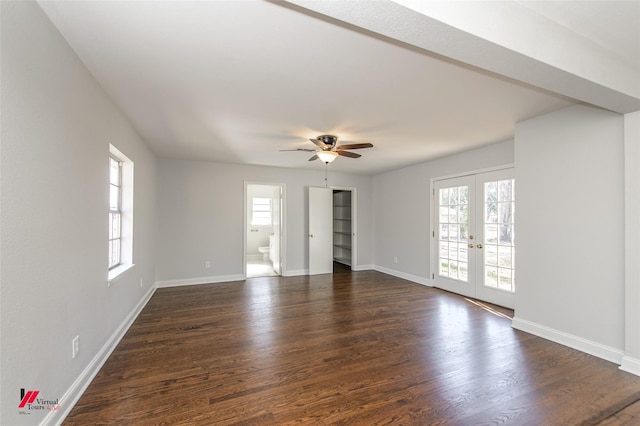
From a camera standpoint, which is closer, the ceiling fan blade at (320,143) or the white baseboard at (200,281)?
the ceiling fan blade at (320,143)

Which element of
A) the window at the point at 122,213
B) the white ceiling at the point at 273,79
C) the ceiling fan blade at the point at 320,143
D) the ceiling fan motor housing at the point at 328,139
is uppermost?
the white ceiling at the point at 273,79

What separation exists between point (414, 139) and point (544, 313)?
8.46 feet

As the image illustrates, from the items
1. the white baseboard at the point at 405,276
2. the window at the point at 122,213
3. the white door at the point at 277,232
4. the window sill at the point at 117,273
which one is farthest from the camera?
the white door at the point at 277,232

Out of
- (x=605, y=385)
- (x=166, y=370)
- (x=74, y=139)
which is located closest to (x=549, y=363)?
(x=605, y=385)

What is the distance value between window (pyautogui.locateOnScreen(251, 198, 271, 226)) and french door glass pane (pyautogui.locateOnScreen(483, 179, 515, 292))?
244 inches

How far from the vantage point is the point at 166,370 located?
2.37 m

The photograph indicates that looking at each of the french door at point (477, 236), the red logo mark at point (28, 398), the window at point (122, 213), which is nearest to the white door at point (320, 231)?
the french door at point (477, 236)

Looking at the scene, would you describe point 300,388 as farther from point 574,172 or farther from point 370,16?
point 574,172

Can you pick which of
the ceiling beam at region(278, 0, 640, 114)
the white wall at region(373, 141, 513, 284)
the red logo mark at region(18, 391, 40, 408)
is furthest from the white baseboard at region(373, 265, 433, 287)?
the red logo mark at region(18, 391, 40, 408)

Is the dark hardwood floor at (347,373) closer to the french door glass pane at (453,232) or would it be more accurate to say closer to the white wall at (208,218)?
the french door glass pane at (453,232)

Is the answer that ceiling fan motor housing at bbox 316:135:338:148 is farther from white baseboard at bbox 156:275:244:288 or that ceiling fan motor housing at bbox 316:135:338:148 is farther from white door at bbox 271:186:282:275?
white baseboard at bbox 156:275:244:288

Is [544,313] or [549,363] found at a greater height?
[544,313]

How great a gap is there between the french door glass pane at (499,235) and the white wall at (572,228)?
720mm

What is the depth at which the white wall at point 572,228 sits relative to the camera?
2.59 meters
